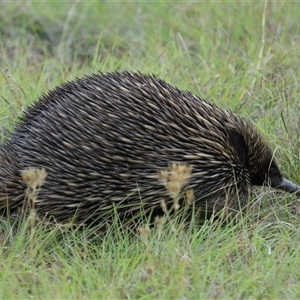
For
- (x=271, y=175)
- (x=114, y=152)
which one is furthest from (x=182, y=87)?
(x=114, y=152)

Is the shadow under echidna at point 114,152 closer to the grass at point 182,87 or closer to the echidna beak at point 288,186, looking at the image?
the grass at point 182,87

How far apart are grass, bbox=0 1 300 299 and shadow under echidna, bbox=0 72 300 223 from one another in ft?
0.38

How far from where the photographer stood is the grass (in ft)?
9.06

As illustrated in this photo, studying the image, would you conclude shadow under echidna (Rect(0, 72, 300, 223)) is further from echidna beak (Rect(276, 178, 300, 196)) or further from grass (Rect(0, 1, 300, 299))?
echidna beak (Rect(276, 178, 300, 196))

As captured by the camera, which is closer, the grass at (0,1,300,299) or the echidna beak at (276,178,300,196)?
the grass at (0,1,300,299)

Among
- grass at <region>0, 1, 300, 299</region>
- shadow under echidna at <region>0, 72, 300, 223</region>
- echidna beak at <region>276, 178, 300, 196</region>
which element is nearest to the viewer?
grass at <region>0, 1, 300, 299</region>

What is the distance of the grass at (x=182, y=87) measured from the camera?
109 inches

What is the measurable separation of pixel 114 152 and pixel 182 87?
1223 mm

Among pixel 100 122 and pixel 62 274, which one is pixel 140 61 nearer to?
pixel 100 122

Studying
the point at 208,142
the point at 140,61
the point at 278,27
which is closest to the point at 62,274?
the point at 208,142

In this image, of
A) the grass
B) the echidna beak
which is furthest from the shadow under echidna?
the echidna beak

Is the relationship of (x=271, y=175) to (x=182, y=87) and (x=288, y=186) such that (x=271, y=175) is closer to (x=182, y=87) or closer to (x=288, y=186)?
(x=288, y=186)

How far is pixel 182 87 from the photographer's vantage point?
450 centimetres

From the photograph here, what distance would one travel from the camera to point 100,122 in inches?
134
